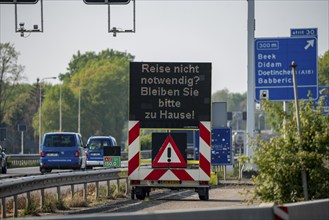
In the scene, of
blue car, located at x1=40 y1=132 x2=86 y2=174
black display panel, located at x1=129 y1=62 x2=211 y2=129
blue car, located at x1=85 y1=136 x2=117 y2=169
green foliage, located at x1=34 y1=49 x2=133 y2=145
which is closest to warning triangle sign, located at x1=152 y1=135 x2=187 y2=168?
black display panel, located at x1=129 y1=62 x2=211 y2=129

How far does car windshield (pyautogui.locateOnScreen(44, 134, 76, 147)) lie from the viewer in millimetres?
47906

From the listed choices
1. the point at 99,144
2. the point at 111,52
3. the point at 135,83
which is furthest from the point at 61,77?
the point at 135,83

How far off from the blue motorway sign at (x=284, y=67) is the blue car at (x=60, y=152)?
9156 mm

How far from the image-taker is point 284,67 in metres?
41.9

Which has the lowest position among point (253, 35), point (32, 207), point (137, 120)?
point (32, 207)

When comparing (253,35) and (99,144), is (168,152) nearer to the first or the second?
(253,35)

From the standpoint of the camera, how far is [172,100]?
29.3m

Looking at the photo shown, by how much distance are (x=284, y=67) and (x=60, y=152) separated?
10.8 meters

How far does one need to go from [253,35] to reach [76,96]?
90.2 m

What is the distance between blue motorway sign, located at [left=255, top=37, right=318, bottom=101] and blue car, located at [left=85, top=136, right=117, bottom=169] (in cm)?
1582

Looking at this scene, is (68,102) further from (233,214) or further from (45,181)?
(233,214)

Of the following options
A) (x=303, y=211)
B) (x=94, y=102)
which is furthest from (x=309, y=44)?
(x=94, y=102)

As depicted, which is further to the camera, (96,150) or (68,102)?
(68,102)

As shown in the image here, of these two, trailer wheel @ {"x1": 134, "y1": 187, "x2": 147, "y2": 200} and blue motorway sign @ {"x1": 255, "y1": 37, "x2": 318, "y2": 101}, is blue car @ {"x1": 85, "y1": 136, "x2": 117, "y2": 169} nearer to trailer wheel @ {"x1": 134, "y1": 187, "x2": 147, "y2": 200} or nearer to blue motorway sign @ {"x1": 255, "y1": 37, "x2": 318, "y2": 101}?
blue motorway sign @ {"x1": 255, "y1": 37, "x2": 318, "y2": 101}
